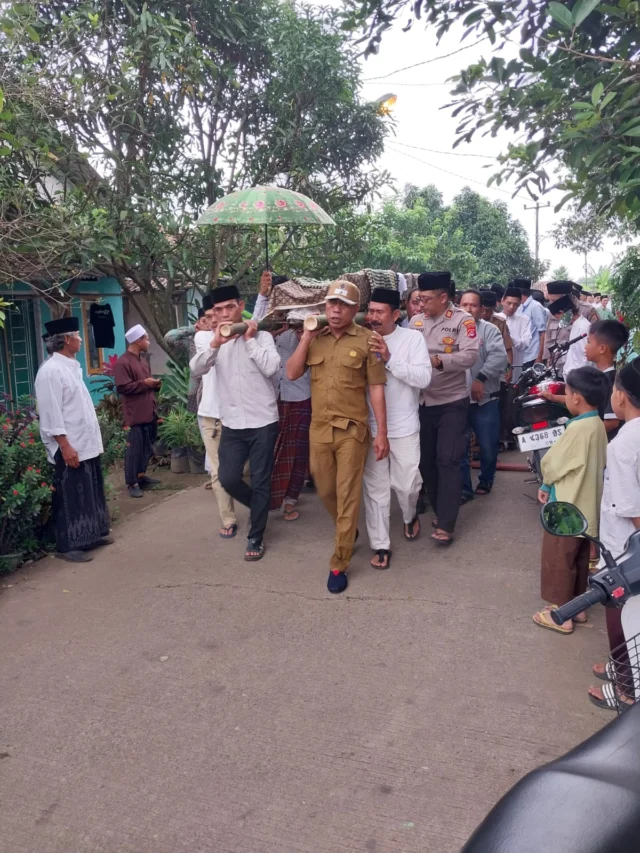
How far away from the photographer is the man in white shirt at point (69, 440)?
5293 millimetres

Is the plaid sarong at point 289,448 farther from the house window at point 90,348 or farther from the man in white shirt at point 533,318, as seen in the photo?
the house window at point 90,348

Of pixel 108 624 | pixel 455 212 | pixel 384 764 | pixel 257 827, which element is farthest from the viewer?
pixel 455 212

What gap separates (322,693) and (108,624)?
1517mm

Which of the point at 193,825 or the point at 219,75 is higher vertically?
the point at 219,75

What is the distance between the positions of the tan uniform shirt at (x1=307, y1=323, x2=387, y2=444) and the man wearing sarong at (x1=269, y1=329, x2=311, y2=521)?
126 centimetres

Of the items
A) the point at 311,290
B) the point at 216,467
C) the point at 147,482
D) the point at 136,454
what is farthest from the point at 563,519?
the point at 147,482

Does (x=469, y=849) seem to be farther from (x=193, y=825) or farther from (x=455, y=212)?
(x=455, y=212)

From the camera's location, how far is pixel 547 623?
167 inches

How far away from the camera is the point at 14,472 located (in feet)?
17.2

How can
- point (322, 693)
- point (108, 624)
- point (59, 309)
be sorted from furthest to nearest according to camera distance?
point (59, 309), point (108, 624), point (322, 693)

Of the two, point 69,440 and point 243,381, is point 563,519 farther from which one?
point 69,440

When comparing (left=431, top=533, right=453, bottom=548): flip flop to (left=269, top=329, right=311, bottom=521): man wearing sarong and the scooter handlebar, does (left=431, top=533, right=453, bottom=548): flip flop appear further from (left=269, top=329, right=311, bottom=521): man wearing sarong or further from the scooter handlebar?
the scooter handlebar

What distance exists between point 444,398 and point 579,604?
3788mm

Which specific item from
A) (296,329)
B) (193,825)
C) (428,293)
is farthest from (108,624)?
(428,293)
